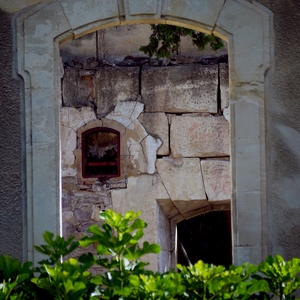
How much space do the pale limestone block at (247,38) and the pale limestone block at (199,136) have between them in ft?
16.3

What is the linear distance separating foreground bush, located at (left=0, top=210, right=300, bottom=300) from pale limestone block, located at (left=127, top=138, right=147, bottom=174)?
6.67 metres

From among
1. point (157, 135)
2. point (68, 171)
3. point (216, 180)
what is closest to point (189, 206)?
point (216, 180)

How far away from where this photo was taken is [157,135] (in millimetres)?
11148

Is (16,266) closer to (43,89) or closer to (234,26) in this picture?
(43,89)

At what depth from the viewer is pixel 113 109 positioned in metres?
11.3

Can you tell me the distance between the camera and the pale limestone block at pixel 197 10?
6.20 metres

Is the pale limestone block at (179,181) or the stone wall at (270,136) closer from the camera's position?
the stone wall at (270,136)

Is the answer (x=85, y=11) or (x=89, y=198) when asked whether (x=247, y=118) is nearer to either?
(x=85, y=11)

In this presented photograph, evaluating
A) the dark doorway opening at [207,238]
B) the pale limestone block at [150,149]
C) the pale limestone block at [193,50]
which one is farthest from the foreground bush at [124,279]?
the dark doorway opening at [207,238]

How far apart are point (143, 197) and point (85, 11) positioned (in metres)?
5.13

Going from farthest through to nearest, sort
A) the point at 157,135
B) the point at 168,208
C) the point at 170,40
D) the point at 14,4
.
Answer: the point at 168,208, the point at 157,135, the point at 170,40, the point at 14,4

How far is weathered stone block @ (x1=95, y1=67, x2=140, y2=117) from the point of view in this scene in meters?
11.2

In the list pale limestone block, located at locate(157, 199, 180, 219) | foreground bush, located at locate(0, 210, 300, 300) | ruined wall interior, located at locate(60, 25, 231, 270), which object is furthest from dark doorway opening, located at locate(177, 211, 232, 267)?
foreground bush, located at locate(0, 210, 300, 300)

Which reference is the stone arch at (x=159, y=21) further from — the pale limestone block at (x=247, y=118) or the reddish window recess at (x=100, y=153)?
the reddish window recess at (x=100, y=153)
